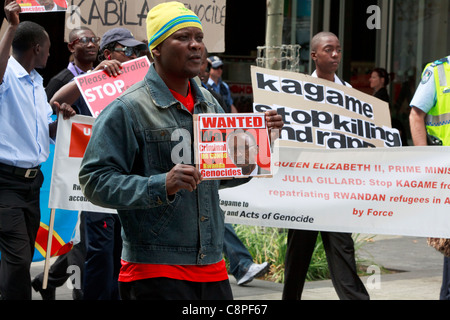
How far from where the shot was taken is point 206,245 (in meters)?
3.71

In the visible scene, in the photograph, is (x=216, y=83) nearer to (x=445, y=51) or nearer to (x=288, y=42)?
(x=288, y=42)

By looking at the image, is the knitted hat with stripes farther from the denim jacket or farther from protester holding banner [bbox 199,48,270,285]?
protester holding banner [bbox 199,48,270,285]

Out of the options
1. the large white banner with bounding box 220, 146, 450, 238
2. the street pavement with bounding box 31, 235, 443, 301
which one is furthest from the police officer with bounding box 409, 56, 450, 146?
the street pavement with bounding box 31, 235, 443, 301

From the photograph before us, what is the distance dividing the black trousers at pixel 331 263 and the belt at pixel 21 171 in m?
2.00

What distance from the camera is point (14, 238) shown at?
19.1ft

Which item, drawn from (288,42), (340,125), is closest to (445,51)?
(288,42)

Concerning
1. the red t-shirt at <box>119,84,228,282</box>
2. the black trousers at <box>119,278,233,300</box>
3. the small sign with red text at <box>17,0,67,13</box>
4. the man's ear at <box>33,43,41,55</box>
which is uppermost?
the small sign with red text at <box>17,0,67,13</box>

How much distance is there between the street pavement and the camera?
301 inches

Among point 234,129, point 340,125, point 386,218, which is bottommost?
point 386,218

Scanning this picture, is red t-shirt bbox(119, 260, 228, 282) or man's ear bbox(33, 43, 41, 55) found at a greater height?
man's ear bbox(33, 43, 41, 55)

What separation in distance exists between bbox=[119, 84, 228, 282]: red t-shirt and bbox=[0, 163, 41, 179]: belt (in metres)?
2.31

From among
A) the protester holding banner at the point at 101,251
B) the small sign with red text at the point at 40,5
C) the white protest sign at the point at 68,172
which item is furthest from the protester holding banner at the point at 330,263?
the small sign with red text at the point at 40,5

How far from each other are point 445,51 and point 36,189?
45.0 feet

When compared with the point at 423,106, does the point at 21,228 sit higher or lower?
lower
